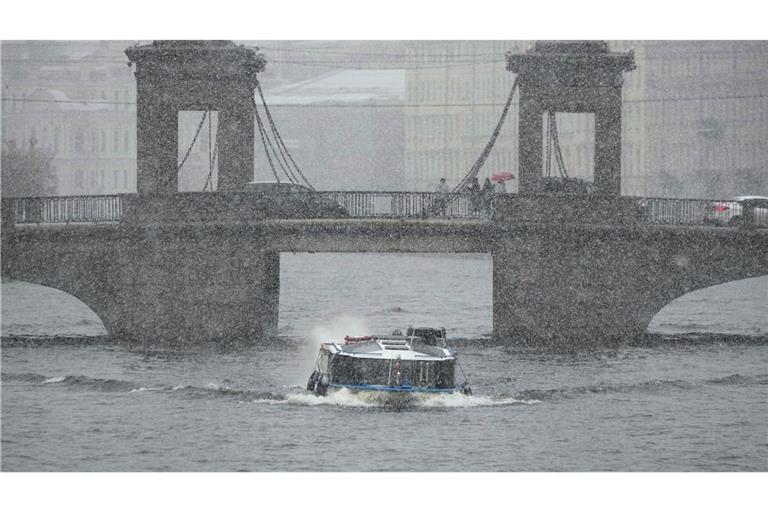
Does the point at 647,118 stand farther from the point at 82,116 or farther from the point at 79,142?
the point at 82,116

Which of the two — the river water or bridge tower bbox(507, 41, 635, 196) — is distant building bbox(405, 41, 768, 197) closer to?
bridge tower bbox(507, 41, 635, 196)

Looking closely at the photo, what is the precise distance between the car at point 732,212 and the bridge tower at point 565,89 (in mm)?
2864

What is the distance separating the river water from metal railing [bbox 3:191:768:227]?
3.70 metres

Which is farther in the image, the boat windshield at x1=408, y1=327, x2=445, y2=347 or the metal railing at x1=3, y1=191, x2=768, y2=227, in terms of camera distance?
the metal railing at x1=3, y1=191, x2=768, y2=227

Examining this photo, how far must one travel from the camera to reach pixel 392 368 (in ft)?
130

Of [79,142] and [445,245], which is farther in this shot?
[79,142]

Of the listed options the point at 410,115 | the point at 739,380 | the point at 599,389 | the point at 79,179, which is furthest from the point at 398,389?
the point at 410,115

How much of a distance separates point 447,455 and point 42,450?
7.81m

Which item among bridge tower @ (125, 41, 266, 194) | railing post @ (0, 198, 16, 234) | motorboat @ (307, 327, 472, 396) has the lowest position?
motorboat @ (307, 327, 472, 396)

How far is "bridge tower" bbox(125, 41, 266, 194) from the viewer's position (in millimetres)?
51750

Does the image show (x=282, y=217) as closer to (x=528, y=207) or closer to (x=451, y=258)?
(x=528, y=207)

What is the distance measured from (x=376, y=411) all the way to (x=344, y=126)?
101 meters

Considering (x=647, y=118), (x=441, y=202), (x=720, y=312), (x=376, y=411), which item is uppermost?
(x=647, y=118)

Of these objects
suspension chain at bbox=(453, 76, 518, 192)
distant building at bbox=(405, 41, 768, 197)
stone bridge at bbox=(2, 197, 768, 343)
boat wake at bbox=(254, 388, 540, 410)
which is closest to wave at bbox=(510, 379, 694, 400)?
boat wake at bbox=(254, 388, 540, 410)
